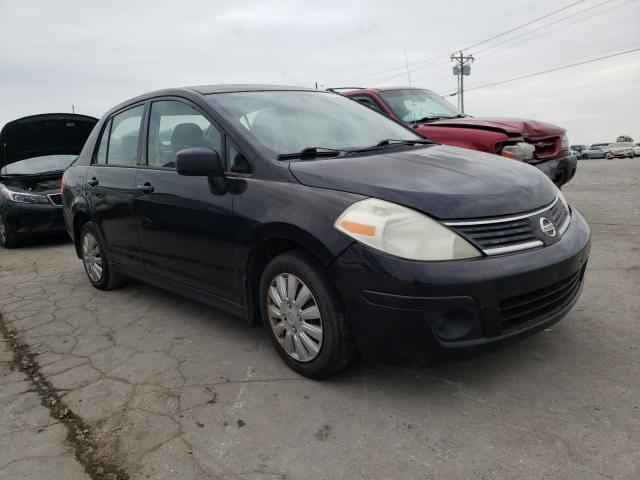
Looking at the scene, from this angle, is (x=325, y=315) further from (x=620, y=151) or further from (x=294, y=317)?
(x=620, y=151)

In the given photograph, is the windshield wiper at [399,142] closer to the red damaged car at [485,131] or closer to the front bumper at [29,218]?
the red damaged car at [485,131]

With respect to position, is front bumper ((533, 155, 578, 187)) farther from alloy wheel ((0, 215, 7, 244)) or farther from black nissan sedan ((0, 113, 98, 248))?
alloy wheel ((0, 215, 7, 244))

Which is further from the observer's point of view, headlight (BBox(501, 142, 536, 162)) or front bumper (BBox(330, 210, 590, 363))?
headlight (BBox(501, 142, 536, 162))

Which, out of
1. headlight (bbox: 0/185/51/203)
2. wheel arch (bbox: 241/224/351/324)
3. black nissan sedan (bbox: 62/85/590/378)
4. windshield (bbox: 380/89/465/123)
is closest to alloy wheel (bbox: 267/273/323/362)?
black nissan sedan (bbox: 62/85/590/378)

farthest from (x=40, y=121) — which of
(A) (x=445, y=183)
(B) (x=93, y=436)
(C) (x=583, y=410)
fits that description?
(C) (x=583, y=410)

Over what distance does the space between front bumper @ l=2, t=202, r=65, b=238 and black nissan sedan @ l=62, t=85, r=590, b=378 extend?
4.14 meters

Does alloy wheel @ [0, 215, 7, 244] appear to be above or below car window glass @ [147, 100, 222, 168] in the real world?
below

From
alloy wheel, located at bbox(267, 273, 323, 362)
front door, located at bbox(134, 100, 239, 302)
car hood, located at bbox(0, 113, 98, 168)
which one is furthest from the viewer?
car hood, located at bbox(0, 113, 98, 168)

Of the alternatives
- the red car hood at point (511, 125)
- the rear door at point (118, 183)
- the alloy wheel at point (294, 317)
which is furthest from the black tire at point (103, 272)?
the red car hood at point (511, 125)

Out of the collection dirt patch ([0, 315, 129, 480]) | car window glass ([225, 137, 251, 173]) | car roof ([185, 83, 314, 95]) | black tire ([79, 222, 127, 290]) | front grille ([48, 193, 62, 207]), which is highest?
car roof ([185, 83, 314, 95])

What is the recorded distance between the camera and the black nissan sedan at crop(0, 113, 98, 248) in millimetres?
7375

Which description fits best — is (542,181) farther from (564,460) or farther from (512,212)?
(564,460)

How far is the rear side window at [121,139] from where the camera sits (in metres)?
4.05

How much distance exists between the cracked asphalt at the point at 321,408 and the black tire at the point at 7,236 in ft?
14.1
